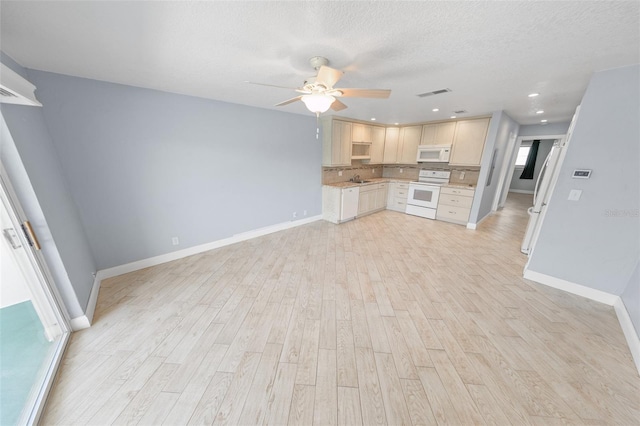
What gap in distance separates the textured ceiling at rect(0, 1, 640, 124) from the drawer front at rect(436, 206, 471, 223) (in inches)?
105

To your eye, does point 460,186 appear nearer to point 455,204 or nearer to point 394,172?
point 455,204

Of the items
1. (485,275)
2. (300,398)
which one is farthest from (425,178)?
(300,398)

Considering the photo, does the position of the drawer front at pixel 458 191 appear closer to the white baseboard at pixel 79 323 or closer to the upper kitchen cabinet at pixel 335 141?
the upper kitchen cabinet at pixel 335 141

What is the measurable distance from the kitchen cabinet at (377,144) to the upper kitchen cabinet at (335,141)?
3.08 ft

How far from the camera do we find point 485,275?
2.78 metres

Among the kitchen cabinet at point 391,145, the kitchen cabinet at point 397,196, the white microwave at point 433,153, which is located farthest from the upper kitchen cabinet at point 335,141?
the white microwave at point 433,153

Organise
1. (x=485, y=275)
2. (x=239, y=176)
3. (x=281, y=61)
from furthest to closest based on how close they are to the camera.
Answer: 1. (x=239, y=176)
2. (x=485, y=275)
3. (x=281, y=61)

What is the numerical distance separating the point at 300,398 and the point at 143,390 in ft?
3.62

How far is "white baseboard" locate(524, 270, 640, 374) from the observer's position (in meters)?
1.70

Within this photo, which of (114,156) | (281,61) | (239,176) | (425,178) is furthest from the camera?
(425,178)

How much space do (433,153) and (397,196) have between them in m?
1.40

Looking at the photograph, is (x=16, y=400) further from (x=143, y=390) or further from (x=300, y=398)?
(x=300, y=398)

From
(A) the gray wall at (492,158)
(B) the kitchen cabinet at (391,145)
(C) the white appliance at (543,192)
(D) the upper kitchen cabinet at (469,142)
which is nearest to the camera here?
(C) the white appliance at (543,192)

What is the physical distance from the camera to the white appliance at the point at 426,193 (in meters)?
5.05
